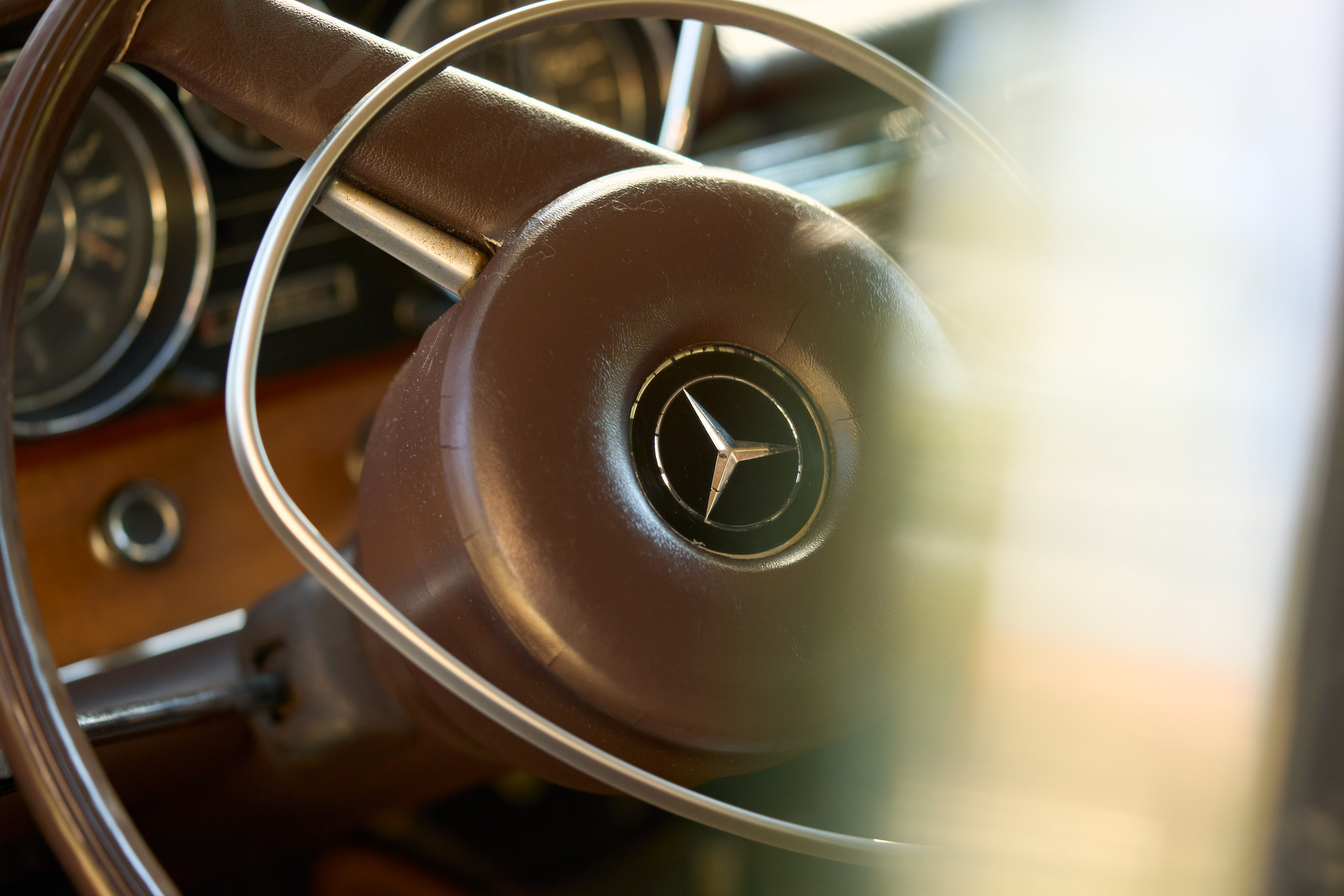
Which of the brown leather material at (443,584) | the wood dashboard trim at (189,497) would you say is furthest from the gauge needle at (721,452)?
the wood dashboard trim at (189,497)

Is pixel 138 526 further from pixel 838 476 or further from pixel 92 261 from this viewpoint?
pixel 838 476

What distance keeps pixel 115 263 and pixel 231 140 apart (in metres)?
0.19

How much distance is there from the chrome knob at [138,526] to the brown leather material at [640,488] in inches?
22.9

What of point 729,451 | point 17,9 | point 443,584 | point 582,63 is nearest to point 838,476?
point 729,451

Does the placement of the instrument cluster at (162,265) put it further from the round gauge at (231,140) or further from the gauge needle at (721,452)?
the gauge needle at (721,452)

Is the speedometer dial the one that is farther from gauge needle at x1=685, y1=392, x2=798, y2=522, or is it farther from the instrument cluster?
gauge needle at x1=685, y1=392, x2=798, y2=522

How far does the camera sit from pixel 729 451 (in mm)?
594

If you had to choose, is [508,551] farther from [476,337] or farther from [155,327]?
[155,327]

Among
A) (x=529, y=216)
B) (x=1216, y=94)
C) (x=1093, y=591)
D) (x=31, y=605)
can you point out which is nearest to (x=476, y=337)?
(x=529, y=216)

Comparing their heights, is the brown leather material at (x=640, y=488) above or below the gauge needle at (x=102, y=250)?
below

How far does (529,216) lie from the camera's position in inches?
24.6

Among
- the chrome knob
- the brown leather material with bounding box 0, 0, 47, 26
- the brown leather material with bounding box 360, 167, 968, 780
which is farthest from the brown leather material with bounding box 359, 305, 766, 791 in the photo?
the chrome knob

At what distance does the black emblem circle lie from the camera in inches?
23.0

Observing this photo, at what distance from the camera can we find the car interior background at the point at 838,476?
1.83ft
